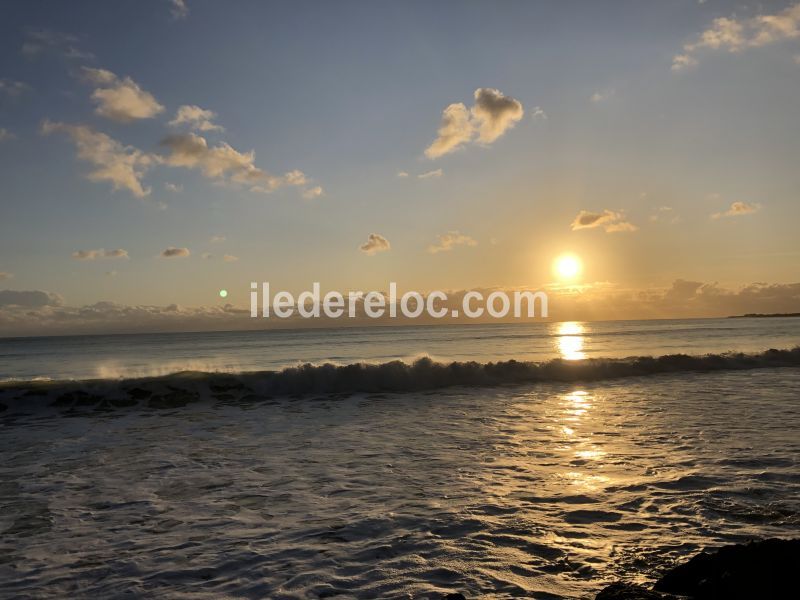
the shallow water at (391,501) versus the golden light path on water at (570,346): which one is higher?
the shallow water at (391,501)

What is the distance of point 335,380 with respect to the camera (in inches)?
969

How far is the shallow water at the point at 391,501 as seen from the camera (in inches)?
227

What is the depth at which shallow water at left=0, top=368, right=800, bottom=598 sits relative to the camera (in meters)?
5.76

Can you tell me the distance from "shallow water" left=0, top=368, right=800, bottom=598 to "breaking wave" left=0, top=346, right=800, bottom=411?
5.93m

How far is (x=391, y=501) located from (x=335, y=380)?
659 inches

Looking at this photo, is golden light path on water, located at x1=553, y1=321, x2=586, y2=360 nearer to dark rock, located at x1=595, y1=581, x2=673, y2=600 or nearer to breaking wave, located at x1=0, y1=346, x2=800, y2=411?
breaking wave, located at x1=0, y1=346, x2=800, y2=411

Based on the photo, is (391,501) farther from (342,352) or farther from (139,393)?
(342,352)

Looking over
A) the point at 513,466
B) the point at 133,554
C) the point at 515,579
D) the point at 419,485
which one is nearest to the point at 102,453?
the point at 133,554

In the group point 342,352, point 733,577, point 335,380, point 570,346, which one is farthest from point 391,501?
point 570,346

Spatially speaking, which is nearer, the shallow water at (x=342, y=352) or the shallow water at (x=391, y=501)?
the shallow water at (x=391, y=501)

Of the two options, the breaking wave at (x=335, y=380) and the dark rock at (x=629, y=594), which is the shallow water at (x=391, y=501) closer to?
the dark rock at (x=629, y=594)

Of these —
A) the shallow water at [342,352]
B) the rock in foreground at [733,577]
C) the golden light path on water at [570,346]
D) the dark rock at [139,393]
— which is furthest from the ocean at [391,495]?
the golden light path on water at [570,346]

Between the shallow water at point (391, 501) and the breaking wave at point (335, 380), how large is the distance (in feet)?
19.5

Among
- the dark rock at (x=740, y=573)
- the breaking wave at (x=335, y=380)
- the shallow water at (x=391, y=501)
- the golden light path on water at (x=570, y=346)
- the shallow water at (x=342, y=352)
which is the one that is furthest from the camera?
the golden light path on water at (x=570, y=346)
